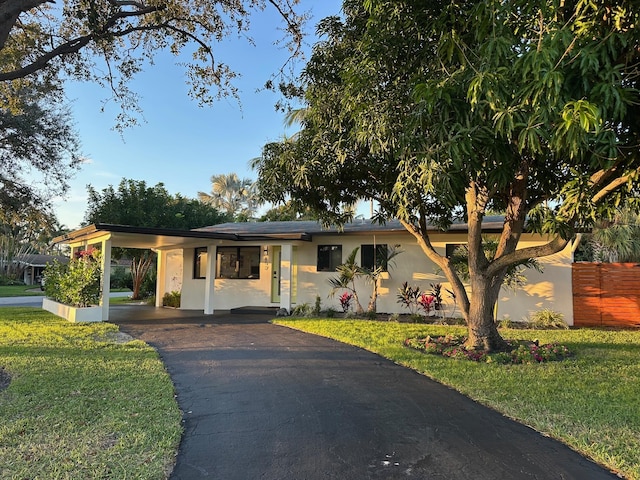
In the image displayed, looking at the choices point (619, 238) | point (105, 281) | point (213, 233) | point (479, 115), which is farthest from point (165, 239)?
point (619, 238)

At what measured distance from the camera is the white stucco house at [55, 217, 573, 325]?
38.8 ft

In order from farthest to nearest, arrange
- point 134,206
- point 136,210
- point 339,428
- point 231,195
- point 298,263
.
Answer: point 231,195
point 134,206
point 136,210
point 298,263
point 339,428

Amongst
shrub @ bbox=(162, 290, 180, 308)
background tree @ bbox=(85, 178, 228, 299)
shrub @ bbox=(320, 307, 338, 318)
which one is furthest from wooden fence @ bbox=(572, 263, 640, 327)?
background tree @ bbox=(85, 178, 228, 299)

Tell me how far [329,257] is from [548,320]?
681 centimetres

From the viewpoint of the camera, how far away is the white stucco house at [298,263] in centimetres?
1182

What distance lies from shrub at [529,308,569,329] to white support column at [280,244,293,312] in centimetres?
715

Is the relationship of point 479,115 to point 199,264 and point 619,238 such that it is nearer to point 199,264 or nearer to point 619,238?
point 619,238

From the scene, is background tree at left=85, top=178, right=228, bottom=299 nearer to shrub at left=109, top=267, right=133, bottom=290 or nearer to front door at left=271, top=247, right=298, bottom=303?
front door at left=271, top=247, right=298, bottom=303

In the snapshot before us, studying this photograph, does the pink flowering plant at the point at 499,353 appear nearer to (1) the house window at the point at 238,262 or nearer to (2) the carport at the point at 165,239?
(2) the carport at the point at 165,239

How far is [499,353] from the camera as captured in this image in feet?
24.0

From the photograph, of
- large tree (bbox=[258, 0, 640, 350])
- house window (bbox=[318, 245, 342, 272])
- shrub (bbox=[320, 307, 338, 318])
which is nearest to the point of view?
large tree (bbox=[258, 0, 640, 350])

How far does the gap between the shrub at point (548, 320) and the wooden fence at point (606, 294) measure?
2.26ft

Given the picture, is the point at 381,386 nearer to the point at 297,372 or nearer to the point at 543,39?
the point at 297,372

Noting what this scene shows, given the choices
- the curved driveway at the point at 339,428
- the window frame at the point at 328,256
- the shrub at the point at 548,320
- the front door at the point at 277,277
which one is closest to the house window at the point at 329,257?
the window frame at the point at 328,256
